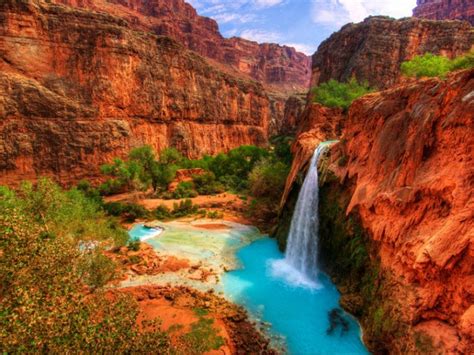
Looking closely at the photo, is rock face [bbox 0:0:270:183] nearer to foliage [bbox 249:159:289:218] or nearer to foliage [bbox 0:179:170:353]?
foliage [bbox 249:159:289:218]

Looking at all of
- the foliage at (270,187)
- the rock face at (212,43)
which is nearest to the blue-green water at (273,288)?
the foliage at (270,187)

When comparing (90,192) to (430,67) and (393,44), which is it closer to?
(430,67)

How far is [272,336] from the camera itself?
11328 mm

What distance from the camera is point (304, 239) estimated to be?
17938 mm

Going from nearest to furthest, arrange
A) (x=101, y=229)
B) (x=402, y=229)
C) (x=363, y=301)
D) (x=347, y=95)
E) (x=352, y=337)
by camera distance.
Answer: (x=402, y=229) < (x=352, y=337) < (x=363, y=301) < (x=101, y=229) < (x=347, y=95)

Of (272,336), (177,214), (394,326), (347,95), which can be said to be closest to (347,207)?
(394,326)

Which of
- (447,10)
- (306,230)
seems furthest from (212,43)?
(306,230)

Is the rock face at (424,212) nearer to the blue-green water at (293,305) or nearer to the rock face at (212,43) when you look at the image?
the blue-green water at (293,305)

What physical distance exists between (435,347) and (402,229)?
3.89 m

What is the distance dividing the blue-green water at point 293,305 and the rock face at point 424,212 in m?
1.58

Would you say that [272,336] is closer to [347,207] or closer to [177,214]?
[347,207]

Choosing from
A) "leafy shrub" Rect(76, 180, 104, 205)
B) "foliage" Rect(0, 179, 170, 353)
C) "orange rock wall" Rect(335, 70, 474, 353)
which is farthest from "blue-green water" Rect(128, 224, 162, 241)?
"orange rock wall" Rect(335, 70, 474, 353)

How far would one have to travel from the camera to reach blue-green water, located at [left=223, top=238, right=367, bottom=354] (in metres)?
10.9

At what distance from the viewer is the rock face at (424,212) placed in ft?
25.1
